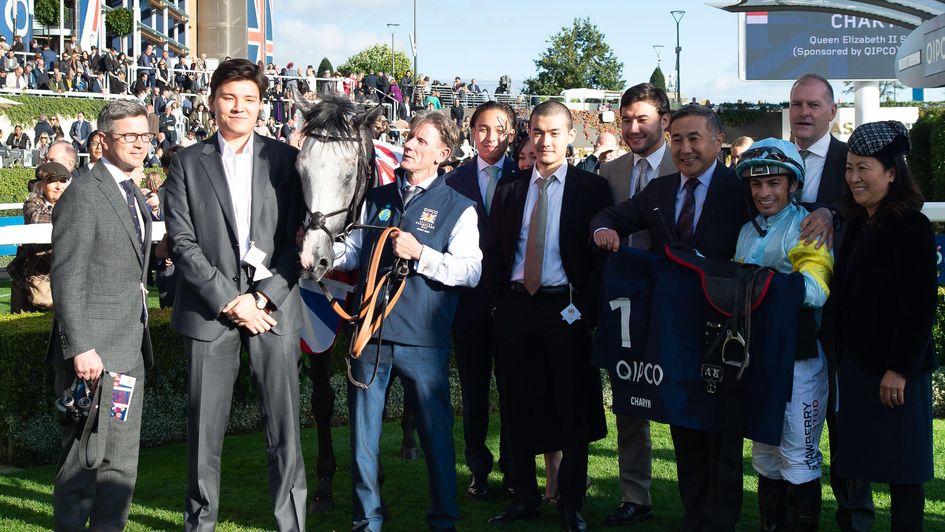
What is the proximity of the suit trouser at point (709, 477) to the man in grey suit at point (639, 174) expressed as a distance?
18.9 inches

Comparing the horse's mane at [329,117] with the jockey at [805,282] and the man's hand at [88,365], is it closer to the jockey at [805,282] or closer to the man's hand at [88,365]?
the man's hand at [88,365]

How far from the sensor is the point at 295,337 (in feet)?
13.1

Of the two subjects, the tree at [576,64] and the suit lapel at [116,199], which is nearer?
the suit lapel at [116,199]

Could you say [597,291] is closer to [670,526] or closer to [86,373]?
[670,526]

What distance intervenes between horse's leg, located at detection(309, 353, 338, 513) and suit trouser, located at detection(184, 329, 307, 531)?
2.64ft

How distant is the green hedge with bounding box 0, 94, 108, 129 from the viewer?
21172 millimetres

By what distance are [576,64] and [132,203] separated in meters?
51.7

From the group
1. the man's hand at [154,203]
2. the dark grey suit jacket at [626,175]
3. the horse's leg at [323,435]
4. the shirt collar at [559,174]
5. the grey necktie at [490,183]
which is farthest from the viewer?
the man's hand at [154,203]

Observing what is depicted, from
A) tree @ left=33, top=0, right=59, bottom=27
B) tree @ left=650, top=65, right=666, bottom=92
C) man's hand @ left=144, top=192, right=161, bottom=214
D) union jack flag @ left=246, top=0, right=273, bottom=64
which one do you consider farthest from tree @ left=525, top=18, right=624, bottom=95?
man's hand @ left=144, top=192, right=161, bottom=214

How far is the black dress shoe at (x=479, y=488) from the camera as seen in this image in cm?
499

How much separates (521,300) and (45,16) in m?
34.6

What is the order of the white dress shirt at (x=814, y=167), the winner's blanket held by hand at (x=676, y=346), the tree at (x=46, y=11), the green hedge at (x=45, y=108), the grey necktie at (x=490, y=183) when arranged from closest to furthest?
the winner's blanket held by hand at (x=676, y=346) → the white dress shirt at (x=814, y=167) → the grey necktie at (x=490, y=183) → the green hedge at (x=45, y=108) → the tree at (x=46, y=11)

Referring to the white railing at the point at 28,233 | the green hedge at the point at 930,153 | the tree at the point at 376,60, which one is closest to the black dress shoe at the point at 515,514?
the white railing at the point at 28,233

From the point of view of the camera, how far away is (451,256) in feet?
13.2
